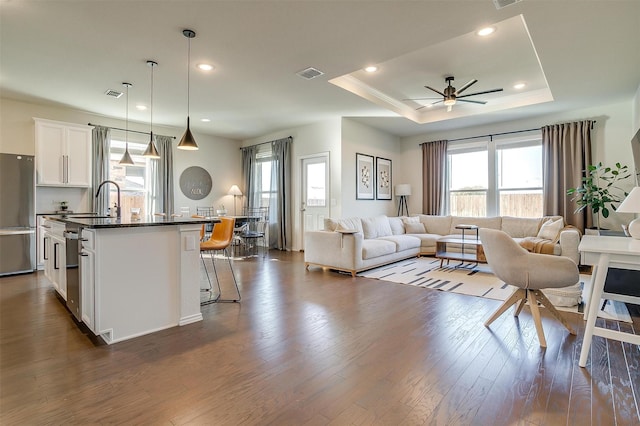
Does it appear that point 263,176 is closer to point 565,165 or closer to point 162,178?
point 162,178

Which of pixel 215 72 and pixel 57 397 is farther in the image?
pixel 215 72

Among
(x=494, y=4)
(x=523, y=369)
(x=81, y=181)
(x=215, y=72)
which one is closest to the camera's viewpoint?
(x=523, y=369)

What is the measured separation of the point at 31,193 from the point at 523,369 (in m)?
6.62

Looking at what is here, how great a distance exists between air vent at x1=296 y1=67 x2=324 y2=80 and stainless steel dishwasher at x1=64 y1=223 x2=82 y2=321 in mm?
2992

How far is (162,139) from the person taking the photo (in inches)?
271

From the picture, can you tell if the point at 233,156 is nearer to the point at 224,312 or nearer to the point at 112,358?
the point at 224,312

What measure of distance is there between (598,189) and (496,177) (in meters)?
1.87

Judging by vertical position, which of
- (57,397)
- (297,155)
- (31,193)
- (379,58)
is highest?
(379,58)

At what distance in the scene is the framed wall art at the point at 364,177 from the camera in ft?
22.3

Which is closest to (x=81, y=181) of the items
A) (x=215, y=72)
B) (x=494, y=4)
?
(x=215, y=72)

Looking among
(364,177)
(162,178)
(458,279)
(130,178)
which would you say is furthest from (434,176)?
(130,178)

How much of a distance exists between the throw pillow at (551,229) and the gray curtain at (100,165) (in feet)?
25.9

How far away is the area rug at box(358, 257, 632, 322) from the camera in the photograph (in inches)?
129

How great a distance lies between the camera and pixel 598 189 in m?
5.04
